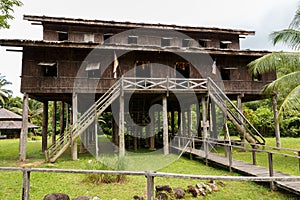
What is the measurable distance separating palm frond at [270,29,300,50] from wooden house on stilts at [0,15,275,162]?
3901 mm

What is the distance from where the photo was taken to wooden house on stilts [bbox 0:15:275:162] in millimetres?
13977

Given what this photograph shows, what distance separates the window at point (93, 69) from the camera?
1515 cm

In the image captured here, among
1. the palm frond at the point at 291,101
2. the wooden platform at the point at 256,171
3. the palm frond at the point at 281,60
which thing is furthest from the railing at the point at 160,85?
the palm frond at the point at 291,101

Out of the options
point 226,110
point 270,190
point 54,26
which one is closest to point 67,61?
point 54,26

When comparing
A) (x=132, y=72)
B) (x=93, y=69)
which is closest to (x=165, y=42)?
(x=132, y=72)

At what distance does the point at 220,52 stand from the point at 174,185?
34.6 ft

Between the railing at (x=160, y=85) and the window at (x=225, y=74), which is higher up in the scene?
the window at (x=225, y=74)

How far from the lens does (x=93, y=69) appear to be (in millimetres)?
15141

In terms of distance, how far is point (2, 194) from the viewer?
729 cm

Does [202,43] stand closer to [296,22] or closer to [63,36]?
[296,22]

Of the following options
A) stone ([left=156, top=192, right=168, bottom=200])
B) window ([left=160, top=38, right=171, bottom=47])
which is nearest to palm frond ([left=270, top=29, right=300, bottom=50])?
window ([left=160, top=38, right=171, bottom=47])

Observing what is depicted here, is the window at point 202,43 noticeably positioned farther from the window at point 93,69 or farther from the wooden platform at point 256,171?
the wooden platform at point 256,171

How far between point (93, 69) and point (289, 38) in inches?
432

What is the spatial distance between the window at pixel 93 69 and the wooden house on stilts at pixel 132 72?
65 millimetres
